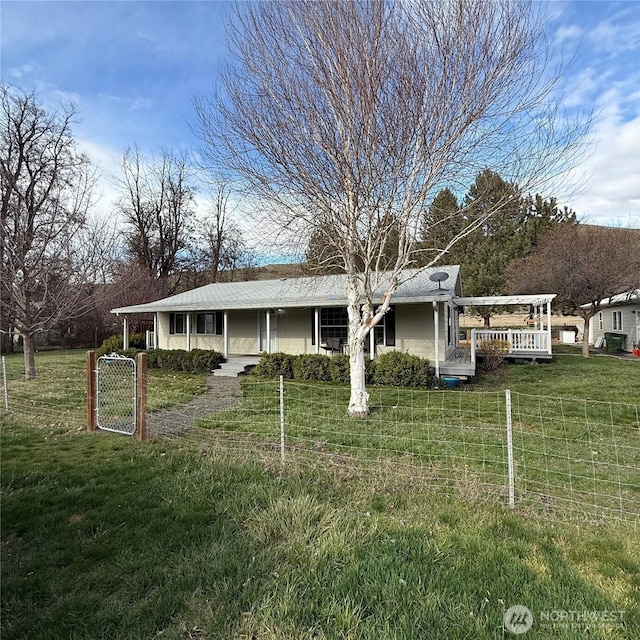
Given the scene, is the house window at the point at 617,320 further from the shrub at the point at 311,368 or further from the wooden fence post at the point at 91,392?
the wooden fence post at the point at 91,392

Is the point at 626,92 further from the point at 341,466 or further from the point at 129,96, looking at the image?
the point at 129,96

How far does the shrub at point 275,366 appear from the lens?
489 inches

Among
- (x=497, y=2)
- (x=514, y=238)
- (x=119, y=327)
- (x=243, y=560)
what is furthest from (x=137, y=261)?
(x=243, y=560)

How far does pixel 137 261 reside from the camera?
98.2 ft

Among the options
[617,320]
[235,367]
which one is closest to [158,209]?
[235,367]

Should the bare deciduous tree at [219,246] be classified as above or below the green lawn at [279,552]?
above

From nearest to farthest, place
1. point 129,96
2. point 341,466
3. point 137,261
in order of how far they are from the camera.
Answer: point 341,466 → point 129,96 → point 137,261

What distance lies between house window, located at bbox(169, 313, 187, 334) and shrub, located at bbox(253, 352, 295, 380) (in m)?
5.73

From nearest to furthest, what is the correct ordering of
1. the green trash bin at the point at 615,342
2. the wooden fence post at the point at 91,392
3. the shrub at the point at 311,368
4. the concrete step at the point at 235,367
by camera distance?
1. the wooden fence post at the point at 91,392
2. the shrub at the point at 311,368
3. the concrete step at the point at 235,367
4. the green trash bin at the point at 615,342

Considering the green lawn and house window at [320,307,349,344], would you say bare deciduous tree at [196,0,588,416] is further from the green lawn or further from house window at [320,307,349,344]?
house window at [320,307,349,344]

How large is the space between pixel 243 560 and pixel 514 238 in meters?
28.3

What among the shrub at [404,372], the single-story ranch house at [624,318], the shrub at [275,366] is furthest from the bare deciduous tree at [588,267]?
the shrub at [275,366]

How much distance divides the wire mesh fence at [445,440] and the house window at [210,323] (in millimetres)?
7292

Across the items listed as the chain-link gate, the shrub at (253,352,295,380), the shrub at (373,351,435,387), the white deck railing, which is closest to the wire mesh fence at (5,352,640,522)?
the chain-link gate
